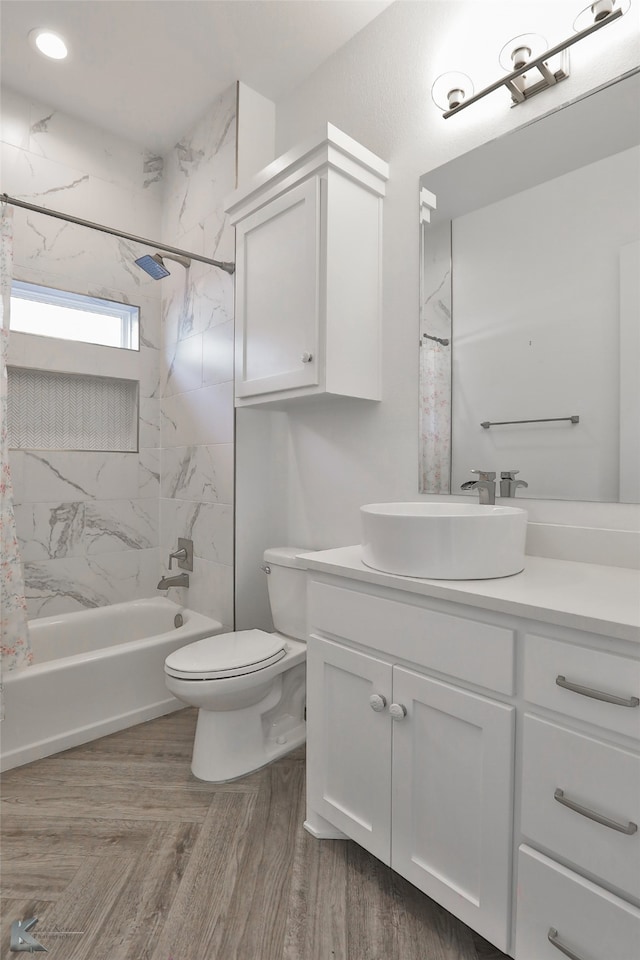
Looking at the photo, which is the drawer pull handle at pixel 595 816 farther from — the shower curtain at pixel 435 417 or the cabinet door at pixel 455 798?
the shower curtain at pixel 435 417

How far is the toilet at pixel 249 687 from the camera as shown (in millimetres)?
1699

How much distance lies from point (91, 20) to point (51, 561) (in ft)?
7.56

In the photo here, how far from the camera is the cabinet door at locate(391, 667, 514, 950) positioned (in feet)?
3.34

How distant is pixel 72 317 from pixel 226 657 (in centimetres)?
194

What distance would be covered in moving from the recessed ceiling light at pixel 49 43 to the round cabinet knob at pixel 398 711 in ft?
9.14

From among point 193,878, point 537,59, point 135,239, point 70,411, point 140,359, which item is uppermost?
point 537,59

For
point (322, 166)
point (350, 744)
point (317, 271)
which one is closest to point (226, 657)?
point (350, 744)

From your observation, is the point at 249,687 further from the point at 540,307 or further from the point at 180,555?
the point at 540,307

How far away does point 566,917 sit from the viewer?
931 millimetres

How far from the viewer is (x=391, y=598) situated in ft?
4.00

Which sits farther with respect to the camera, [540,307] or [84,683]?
[84,683]

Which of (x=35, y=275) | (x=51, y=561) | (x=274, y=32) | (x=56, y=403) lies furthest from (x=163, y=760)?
(x=274, y=32)

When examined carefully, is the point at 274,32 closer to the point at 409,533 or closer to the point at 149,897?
the point at 409,533

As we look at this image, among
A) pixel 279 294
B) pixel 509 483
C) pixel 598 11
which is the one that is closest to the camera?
pixel 598 11
